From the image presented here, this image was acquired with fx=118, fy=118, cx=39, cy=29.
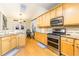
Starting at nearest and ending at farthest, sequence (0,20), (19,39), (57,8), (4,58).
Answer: (4,58) → (0,20) → (57,8) → (19,39)

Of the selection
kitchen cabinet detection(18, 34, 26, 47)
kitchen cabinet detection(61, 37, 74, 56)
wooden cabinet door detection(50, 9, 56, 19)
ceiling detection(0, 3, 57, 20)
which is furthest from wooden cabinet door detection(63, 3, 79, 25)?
kitchen cabinet detection(18, 34, 26, 47)

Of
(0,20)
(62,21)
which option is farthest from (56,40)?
(0,20)

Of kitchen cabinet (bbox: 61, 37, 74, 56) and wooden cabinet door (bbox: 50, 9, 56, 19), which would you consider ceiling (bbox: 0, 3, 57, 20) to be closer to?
wooden cabinet door (bbox: 50, 9, 56, 19)

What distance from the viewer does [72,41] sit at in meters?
2.52

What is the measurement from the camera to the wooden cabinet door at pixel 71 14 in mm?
2762

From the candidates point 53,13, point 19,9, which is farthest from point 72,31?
point 19,9

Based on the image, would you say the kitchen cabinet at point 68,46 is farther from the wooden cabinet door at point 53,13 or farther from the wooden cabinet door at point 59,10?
the wooden cabinet door at point 53,13

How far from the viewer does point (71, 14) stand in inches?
118

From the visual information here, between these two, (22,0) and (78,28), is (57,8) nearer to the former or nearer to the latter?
(78,28)

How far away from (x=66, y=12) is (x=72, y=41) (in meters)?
1.04

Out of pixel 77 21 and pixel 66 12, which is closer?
pixel 77 21

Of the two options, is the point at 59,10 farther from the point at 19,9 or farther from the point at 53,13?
the point at 19,9

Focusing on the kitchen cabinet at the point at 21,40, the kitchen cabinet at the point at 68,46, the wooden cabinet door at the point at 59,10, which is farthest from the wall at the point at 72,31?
the kitchen cabinet at the point at 21,40

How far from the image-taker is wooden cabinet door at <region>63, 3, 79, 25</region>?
9.06ft
